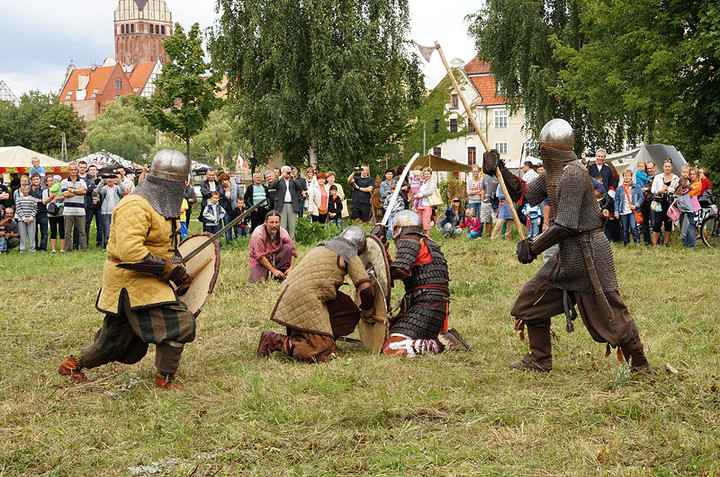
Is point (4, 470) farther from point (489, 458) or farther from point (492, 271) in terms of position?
point (492, 271)

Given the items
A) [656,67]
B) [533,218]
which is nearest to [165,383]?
[533,218]

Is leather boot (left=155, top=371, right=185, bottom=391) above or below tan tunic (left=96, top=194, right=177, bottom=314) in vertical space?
below

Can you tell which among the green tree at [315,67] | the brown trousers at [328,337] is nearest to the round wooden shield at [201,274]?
the brown trousers at [328,337]

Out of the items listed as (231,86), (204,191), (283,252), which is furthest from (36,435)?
(231,86)

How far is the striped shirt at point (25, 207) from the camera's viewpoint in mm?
13430

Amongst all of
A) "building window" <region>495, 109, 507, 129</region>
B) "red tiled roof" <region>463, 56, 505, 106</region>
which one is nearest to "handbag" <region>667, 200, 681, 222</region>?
"red tiled roof" <region>463, 56, 505, 106</region>

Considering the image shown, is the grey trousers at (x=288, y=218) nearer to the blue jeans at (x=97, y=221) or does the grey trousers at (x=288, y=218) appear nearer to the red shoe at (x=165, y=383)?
the blue jeans at (x=97, y=221)

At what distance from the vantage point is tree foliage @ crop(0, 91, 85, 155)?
5449 centimetres

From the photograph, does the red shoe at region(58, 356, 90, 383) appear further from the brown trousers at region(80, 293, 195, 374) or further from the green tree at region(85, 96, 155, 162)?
the green tree at region(85, 96, 155, 162)

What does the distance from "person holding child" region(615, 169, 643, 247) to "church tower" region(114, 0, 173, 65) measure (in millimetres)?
133266

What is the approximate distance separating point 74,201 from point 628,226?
968 centimetres

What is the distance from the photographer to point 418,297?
6152 mm

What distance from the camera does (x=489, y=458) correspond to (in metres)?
3.73

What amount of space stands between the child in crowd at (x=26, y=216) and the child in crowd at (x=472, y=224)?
8063mm
